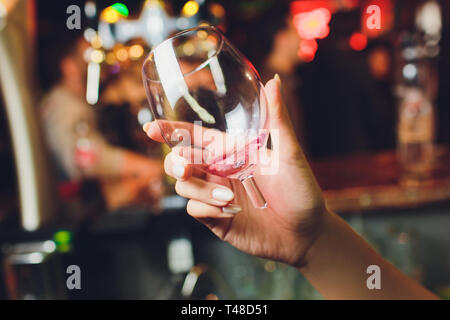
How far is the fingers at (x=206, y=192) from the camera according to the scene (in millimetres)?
571

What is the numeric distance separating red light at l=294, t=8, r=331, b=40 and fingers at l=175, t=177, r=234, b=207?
5.41 m

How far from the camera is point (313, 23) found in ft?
18.6

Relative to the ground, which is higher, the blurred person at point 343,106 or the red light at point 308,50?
the red light at point 308,50

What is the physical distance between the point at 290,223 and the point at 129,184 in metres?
1.38

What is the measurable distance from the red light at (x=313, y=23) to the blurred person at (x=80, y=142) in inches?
156

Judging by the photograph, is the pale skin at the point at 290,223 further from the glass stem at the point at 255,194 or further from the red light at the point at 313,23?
the red light at the point at 313,23

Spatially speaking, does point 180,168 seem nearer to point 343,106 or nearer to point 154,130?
point 154,130

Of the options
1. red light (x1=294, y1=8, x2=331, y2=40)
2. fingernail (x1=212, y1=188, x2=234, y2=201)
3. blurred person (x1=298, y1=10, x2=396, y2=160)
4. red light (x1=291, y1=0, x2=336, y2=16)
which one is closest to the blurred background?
fingernail (x1=212, y1=188, x2=234, y2=201)

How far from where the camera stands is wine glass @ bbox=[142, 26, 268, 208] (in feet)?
1.78

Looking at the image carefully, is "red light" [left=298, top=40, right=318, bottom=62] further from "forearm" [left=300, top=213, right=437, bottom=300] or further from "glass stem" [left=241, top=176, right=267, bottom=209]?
"glass stem" [left=241, top=176, right=267, bottom=209]

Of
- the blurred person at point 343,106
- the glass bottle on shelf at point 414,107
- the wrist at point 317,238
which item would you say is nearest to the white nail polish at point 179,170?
the wrist at point 317,238

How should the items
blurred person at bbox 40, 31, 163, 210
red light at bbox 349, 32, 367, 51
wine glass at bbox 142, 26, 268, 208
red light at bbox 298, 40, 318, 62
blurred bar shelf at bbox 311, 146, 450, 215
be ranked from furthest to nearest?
1. red light at bbox 349, 32, 367, 51
2. red light at bbox 298, 40, 318, 62
3. blurred person at bbox 40, 31, 163, 210
4. blurred bar shelf at bbox 311, 146, 450, 215
5. wine glass at bbox 142, 26, 268, 208

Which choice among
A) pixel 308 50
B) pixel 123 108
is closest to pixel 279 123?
pixel 123 108
